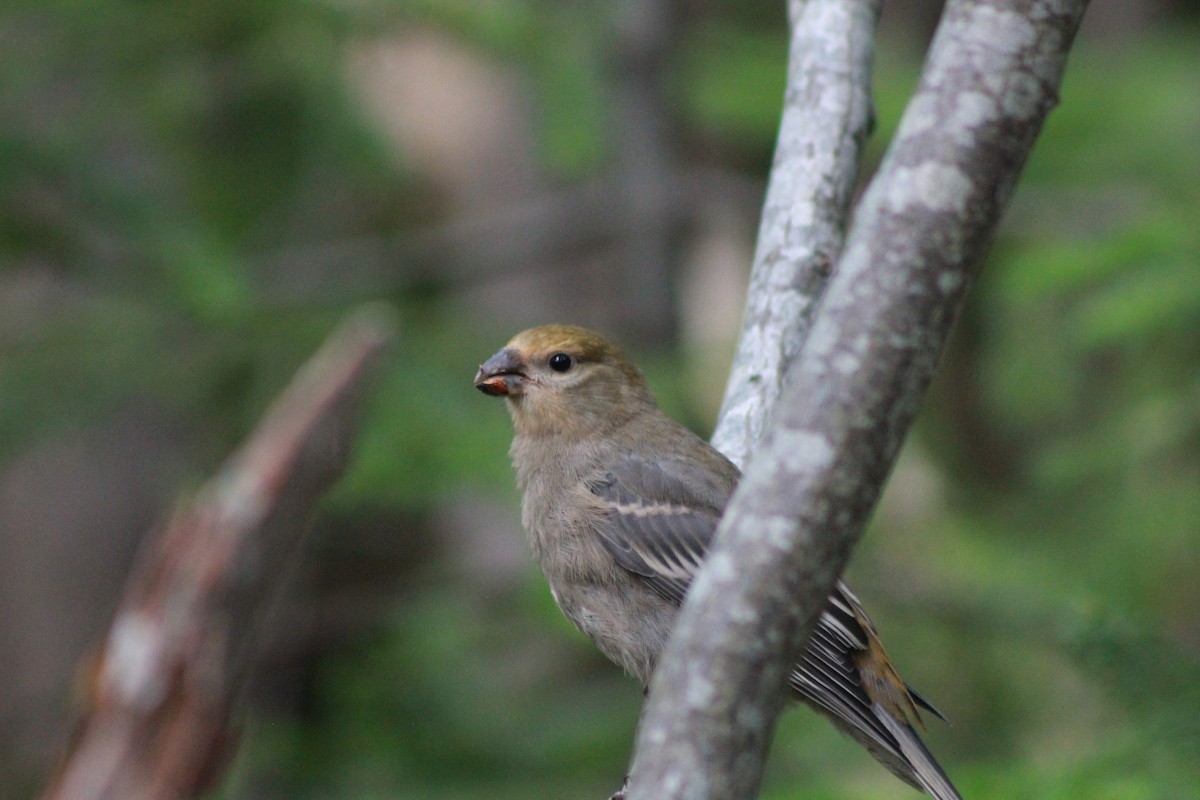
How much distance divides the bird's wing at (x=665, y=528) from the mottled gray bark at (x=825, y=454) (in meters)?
2.01

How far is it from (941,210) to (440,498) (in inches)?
195

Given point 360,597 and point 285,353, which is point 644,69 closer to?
point 285,353

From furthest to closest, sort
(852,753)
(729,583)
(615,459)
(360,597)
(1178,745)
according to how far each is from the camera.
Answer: (360,597) → (852,753) → (615,459) → (1178,745) → (729,583)

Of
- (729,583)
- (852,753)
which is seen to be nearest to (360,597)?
(852,753)

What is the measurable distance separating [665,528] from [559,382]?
0.61m

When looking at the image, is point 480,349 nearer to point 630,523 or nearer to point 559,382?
point 559,382

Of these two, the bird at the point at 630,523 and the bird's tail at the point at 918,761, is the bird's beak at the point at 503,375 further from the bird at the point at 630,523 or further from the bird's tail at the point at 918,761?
the bird's tail at the point at 918,761

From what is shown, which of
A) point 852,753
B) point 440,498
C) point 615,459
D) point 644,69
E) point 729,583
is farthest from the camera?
point 644,69

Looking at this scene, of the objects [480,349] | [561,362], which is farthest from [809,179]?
[480,349]

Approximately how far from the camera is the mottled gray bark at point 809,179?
121 inches

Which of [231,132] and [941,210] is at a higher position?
[231,132]

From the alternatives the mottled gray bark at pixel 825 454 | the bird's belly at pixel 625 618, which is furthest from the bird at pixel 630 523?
the mottled gray bark at pixel 825 454

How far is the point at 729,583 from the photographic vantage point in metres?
1.49

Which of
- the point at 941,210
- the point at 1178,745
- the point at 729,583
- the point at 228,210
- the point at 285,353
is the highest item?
the point at 228,210
